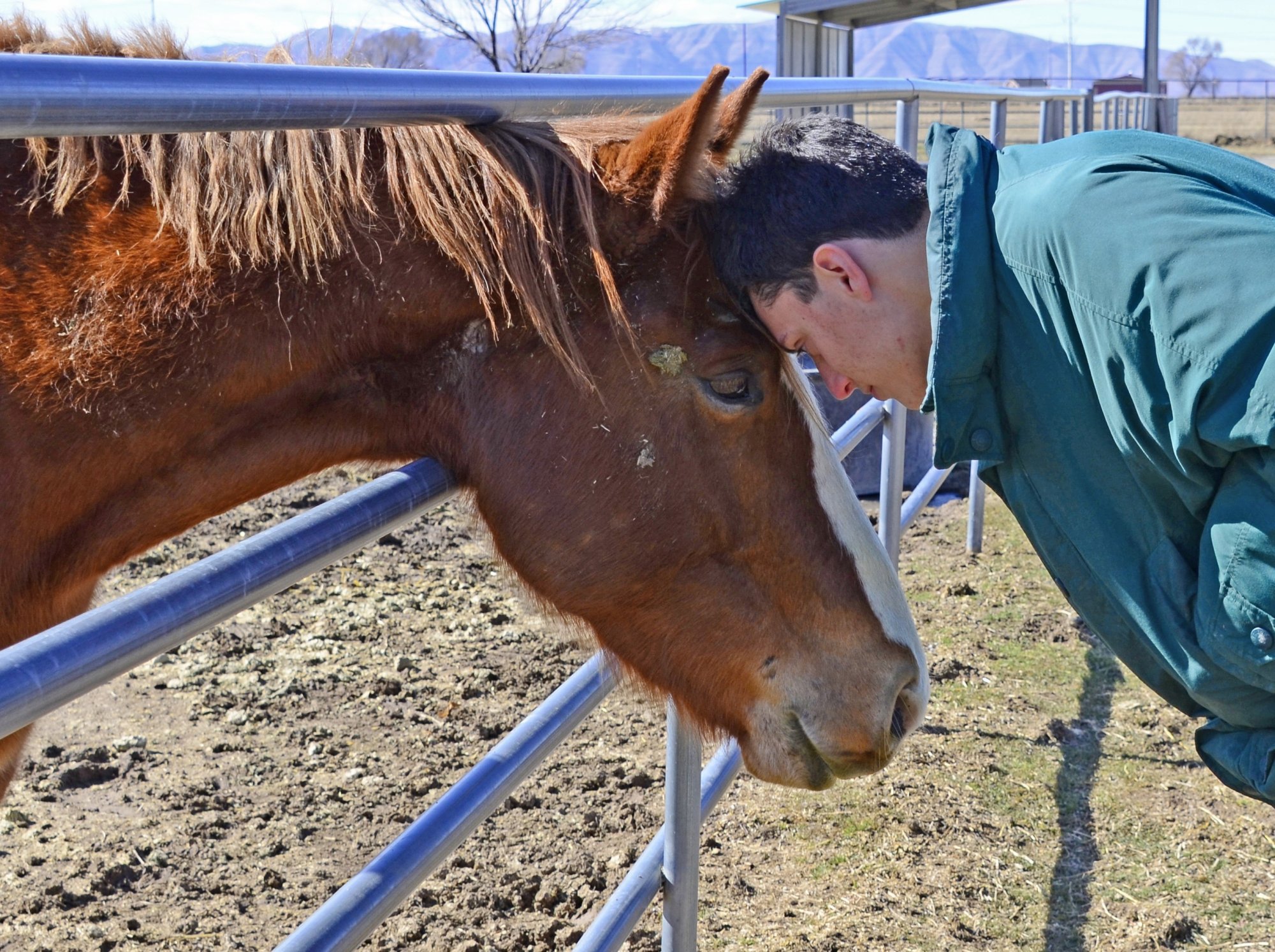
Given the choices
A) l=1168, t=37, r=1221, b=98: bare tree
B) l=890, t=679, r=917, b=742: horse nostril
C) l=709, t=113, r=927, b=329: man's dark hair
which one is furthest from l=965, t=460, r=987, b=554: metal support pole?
l=1168, t=37, r=1221, b=98: bare tree

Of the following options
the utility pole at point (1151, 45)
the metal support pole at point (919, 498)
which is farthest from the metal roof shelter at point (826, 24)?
the metal support pole at point (919, 498)

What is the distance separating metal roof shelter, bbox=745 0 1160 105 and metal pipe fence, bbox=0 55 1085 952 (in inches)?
313

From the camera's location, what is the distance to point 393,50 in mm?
20266

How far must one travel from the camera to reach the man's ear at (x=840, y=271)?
5.33 feet

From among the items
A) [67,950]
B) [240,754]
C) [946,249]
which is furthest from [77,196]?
[240,754]

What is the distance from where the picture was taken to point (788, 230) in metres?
1.65

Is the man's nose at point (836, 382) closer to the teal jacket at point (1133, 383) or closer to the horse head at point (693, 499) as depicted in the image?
the horse head at point (693, 499)

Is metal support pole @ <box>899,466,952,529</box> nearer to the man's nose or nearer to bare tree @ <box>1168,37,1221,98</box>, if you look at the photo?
the man's nose

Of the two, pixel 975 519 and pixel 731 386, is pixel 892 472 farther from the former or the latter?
pixel 731 386

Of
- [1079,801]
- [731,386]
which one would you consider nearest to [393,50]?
[1079,801]

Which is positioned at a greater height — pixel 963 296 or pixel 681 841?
pixel 963 296

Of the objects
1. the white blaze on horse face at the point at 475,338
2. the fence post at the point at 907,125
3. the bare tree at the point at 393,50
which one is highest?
the bare tree at the point at 393,50

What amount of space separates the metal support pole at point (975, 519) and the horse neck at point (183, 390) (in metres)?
4.11

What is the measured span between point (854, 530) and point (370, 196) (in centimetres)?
90
